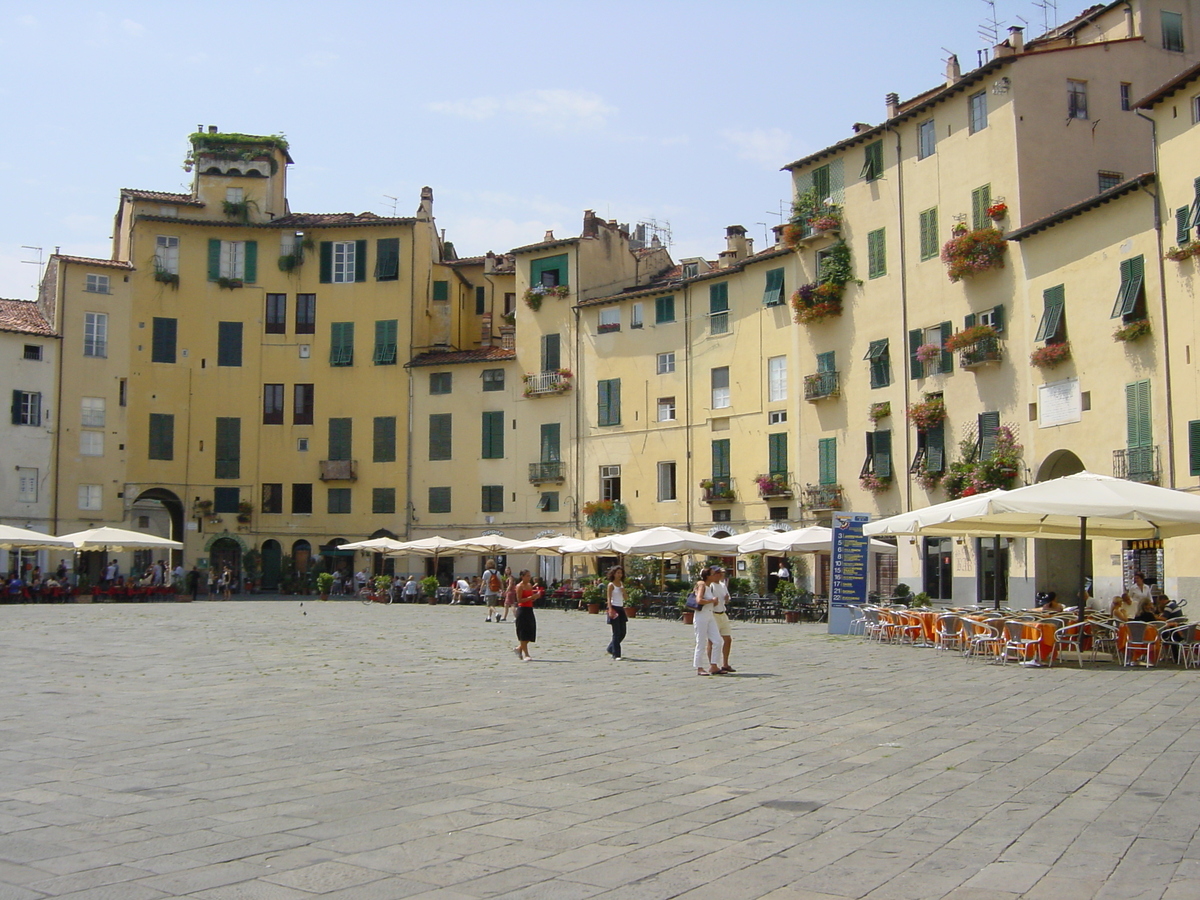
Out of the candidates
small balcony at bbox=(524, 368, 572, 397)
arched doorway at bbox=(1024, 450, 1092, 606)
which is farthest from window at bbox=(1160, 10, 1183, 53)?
small balcony at bbox=(524, 368, 572, 397)

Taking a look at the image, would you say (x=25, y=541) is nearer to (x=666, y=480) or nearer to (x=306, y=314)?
(x=306, y=314)

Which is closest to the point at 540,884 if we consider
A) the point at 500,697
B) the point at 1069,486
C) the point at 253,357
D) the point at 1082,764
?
the point at 1082,764

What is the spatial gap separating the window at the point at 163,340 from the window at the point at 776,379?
25582 mm

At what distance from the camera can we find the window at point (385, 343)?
51.0 m

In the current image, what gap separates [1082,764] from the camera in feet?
30.4

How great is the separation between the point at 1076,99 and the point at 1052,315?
6.60 meters

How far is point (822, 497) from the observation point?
37469 millimetres

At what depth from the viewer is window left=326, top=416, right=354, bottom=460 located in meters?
50.9

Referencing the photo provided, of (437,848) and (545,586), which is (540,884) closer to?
(437,848)

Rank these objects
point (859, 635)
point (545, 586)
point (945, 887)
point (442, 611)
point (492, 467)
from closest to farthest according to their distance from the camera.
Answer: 1. point (945, 887)
2. point (859, 635)
3. point (442, 611)
4. point (545, 586)
5. point (492, 467)

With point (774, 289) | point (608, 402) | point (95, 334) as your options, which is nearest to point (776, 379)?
point (774, 289)

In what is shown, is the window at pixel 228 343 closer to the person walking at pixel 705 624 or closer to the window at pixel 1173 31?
the window at pixel 1173 31

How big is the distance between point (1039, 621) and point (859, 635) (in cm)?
732

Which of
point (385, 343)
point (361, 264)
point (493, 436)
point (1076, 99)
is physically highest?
point (361, 264)
